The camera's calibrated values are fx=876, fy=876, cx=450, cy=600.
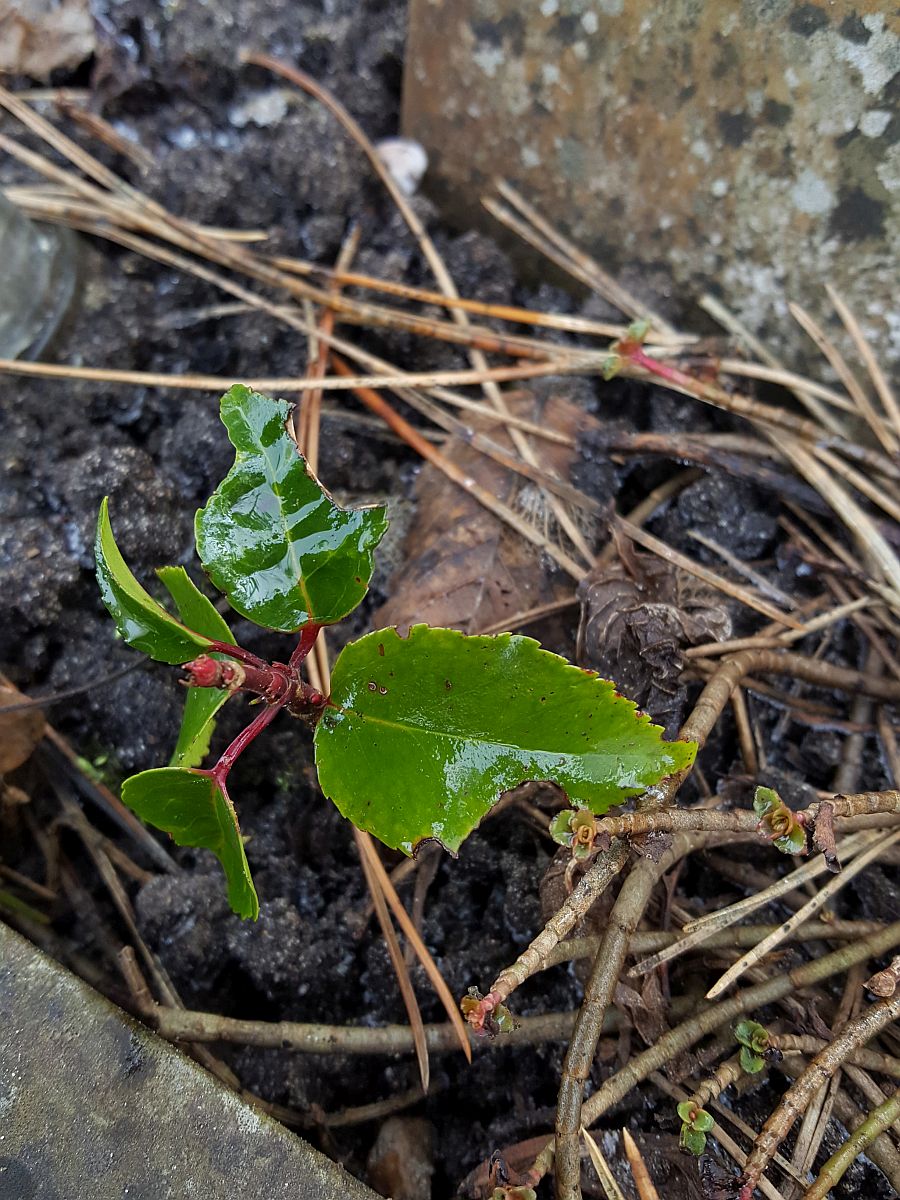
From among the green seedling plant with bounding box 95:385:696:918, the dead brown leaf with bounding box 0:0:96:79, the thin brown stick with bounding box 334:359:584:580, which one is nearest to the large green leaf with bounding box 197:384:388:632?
the green seedling plant with bounding box 95:385:696:918

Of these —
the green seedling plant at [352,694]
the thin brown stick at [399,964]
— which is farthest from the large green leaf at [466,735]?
the thin brown stick at [399,964]

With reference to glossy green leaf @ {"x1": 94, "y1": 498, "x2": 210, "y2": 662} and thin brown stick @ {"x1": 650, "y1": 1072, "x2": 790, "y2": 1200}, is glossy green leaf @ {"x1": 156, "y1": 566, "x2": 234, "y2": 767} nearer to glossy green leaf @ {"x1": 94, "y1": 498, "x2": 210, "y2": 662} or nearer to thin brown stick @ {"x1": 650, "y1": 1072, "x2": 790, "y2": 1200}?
glossy green leaf @ {"x1": 94, "y1": 498, "x2": 210, "y2": 662}

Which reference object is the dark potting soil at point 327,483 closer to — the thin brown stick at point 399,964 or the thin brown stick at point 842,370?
the thin brown stick at point 399,964

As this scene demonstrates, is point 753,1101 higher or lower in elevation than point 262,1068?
higher

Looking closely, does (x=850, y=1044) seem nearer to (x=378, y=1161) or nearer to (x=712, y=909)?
(x=712, y=909)

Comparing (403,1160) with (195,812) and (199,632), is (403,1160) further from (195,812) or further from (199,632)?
(199,632)

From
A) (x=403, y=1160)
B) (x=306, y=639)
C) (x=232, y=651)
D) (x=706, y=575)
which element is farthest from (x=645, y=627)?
(x=403, y=1160)

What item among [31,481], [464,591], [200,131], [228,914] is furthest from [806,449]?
[200,131]
